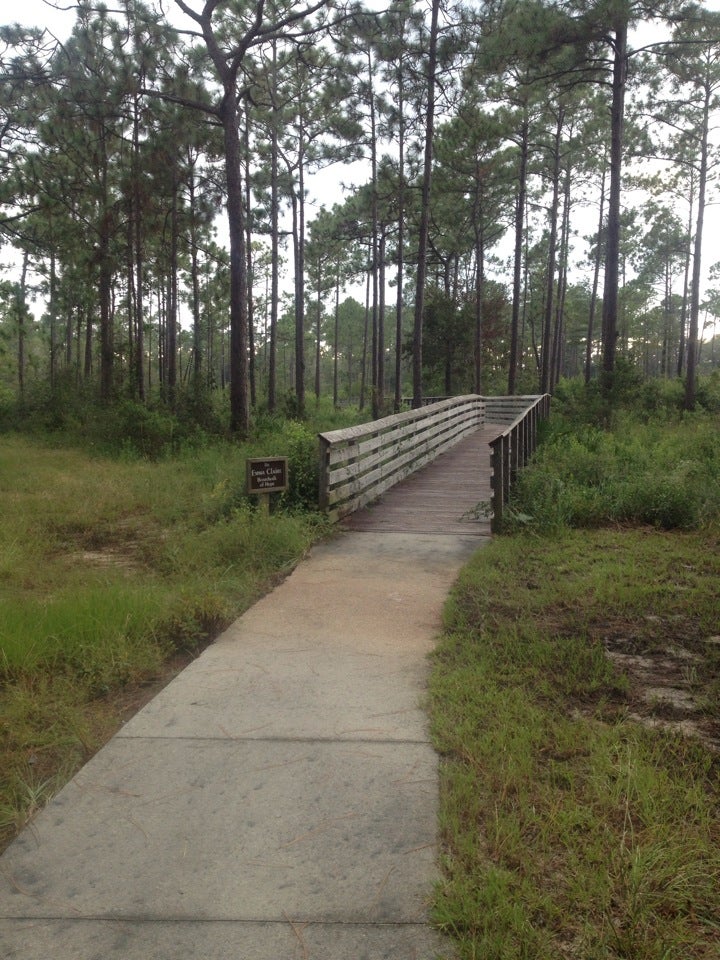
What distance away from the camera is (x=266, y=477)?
8.08 meters

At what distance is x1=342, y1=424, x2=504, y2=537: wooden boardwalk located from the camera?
8578 mm

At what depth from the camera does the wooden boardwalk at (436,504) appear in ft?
28.1

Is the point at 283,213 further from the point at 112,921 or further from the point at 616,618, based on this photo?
the point at 112,921

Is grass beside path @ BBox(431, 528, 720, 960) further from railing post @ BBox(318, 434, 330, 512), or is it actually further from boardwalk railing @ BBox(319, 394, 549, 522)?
boardwalk railing @ BBox(319, 394, 549, 522)

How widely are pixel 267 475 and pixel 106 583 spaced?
269cm

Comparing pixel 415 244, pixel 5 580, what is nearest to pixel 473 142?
pixel 415 244

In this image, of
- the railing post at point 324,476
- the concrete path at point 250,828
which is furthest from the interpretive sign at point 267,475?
the concrete path at point 250,828

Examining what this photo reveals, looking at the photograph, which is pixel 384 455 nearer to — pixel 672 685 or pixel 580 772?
pixel 672 685

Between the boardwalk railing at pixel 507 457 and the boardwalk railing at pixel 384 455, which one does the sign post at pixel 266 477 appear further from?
the boardwalk railing at pixel 507 457

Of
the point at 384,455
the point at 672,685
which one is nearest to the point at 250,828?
the point at 672,685

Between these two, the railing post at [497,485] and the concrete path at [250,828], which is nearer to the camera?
the concrete path at [250,828]

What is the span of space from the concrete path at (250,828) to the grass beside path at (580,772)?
0.55 ft

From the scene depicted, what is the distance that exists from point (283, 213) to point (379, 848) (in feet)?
95.0

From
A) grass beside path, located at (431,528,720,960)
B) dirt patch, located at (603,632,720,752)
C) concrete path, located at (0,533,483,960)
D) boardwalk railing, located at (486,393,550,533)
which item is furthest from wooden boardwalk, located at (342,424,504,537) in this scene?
concrete path, located at (0,533,483,960)
